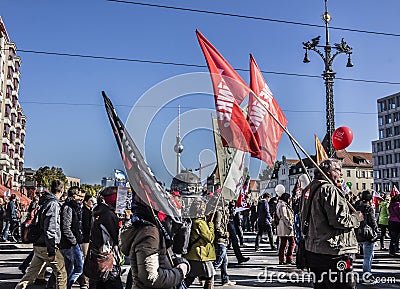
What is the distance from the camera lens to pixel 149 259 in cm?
383

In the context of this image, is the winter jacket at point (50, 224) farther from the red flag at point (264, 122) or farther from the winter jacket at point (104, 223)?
the red flag at point (264, 122)

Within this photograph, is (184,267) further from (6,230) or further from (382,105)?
(382,105)

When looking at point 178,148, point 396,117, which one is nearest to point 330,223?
point 178,148

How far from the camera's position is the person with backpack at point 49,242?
23.5ft

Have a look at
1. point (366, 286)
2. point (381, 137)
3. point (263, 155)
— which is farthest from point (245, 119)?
point (381, 137)

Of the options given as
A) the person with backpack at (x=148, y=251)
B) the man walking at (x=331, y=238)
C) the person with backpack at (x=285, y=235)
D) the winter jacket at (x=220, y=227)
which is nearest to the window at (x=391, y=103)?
the person with backpack at (x=285, y=235)

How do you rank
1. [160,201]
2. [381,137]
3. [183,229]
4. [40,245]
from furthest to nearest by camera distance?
[381,137], [40,245], [183,229], [160,201]

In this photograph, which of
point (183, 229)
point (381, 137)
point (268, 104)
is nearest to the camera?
point (183, 229)

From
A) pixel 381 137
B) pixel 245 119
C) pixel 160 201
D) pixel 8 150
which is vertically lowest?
pixel 160 201

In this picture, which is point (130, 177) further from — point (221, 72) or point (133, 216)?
point (221, 72)

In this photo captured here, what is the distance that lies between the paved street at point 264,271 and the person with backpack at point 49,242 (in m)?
2.23

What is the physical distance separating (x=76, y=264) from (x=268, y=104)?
4.64m

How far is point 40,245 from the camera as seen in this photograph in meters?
7.49

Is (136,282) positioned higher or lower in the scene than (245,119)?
lower
